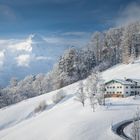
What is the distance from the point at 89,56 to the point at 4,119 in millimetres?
57446

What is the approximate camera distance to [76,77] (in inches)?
5891

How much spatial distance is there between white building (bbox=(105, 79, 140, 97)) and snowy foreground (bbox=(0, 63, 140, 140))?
577cm

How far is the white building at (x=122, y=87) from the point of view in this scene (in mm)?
112062

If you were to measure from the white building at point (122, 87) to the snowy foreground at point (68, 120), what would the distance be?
5773mm

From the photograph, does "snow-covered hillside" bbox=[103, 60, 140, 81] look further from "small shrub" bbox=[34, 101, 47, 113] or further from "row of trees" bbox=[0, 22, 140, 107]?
"small shrub" bbox=[34, 101, 47, 113]

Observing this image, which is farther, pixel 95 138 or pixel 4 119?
pixel 4 119

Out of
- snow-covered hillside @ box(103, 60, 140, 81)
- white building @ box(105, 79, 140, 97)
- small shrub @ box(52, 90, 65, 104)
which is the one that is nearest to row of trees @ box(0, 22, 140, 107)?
snow-covered hillside @ box(103, 60, 140, 81)

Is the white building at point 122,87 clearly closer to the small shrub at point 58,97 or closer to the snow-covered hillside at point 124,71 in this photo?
the snow-covered hillside at point 124,71

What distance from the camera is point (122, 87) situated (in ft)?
367

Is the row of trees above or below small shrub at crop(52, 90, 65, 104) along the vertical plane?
above

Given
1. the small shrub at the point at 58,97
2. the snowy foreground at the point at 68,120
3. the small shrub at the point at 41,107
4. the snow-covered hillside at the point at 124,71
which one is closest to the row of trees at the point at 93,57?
the snow-covered hillside at the point at 124,71

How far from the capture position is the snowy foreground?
259 ft

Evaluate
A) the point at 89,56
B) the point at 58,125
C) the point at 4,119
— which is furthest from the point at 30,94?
the point at 58,125

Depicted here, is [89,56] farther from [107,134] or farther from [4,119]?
[107,134]
